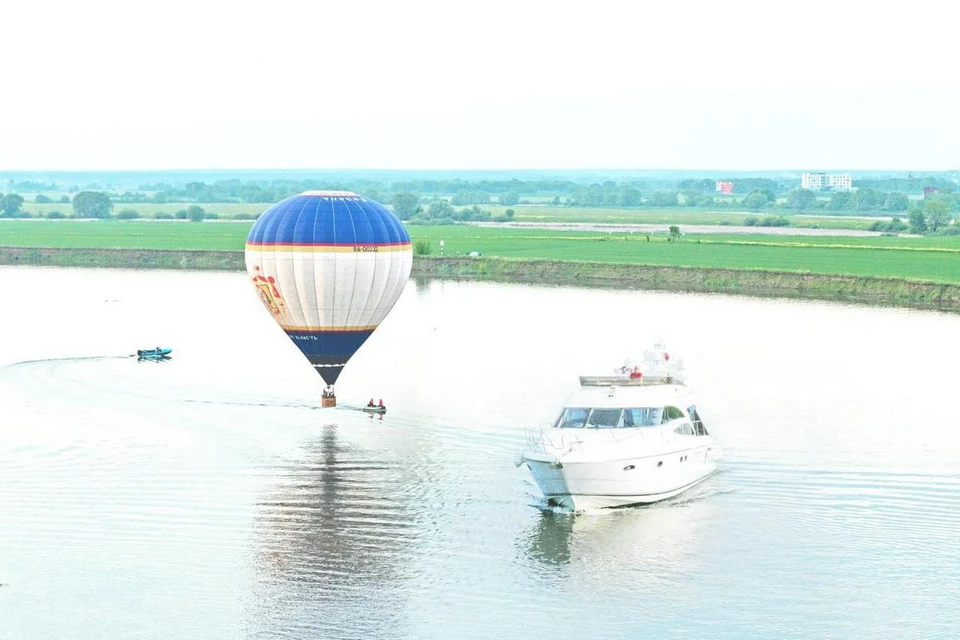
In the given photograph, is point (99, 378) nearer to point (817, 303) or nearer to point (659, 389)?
point (659, 389)

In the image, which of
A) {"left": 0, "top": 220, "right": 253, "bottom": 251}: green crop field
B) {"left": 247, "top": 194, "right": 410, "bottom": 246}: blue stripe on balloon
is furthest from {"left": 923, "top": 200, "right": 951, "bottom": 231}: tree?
{"left": 247, "top": 194, "right": 410, "bottom": 246}: blue stripe on balloon

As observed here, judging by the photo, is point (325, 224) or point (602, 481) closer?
point (602, 481)

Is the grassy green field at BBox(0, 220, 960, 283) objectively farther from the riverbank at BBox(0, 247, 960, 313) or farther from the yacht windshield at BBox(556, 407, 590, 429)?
the yacht windshield at BBox(556, 407, 590, 429)

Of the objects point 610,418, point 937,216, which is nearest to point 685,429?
point 610,418

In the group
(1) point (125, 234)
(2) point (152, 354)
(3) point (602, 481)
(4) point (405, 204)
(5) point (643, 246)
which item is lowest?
(4) point (405, 204)

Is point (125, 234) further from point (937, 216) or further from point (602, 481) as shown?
point (602, 481)

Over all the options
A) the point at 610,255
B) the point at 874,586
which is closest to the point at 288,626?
the point at 874,586
